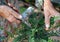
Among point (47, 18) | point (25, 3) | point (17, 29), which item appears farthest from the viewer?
point (25, 3)

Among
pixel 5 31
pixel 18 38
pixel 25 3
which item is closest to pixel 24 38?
pixel 18 38

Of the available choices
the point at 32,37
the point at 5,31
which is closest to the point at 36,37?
the point at 32,37

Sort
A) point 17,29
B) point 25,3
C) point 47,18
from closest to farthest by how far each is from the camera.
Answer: point 47,18 → point 17,29 → point 25,3

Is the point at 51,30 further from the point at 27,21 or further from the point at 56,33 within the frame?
the point at 27,21

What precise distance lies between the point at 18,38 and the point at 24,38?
0.05 metres

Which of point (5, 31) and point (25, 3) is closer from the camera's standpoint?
point (5, 31)

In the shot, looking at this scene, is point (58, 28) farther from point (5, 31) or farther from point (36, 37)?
point (5, 31)

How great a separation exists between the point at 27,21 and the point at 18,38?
0.16 m

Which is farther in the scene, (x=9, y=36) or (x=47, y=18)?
(x=9, y=36)

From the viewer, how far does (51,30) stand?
130cm

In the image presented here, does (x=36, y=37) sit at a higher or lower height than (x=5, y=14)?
lower

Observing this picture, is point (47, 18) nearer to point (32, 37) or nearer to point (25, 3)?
point (32, 37)

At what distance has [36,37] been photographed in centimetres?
130

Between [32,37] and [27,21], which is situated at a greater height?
[27,21]
